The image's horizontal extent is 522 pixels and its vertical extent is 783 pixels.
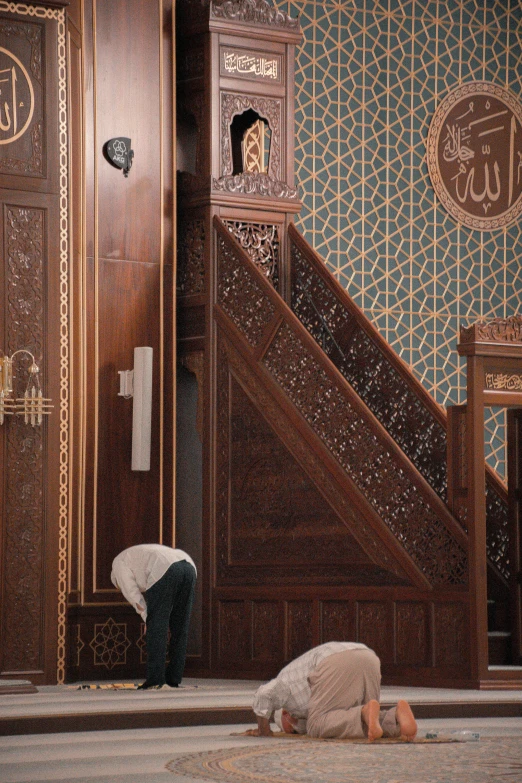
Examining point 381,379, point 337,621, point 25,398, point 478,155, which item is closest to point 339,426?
point 381,379

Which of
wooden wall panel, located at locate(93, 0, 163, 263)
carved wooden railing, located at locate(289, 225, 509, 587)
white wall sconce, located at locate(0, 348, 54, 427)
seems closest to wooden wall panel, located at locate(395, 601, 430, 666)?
carved wooden railing, located at locate(289, 225, 509, 587)

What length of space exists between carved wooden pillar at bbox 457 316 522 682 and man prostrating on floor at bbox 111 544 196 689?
1.32 metres

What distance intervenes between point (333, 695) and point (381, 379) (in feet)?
9.83

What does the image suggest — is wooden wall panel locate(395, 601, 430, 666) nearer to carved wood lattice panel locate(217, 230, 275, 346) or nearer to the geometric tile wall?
carved wood lattice panel locate(217, 230, 275, 346)

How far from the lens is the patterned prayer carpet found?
4.05m

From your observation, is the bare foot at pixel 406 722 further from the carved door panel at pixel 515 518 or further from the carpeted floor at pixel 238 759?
the carved door panel at pixel 515 518

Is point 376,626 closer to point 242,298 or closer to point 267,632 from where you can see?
point 267,632

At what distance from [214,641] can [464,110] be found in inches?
163

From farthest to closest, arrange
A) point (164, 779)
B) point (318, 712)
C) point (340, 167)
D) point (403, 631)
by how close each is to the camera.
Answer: point (340, 167) < point (403, 631) < point (318, 712) < point (164, 779)

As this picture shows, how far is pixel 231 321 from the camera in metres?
7.81

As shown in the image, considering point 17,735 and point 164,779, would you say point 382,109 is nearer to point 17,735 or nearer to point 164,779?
point 17,735

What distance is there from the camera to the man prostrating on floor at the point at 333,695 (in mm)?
4961

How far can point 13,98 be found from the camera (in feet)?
24.0

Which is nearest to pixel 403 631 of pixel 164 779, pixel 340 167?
pixel 164 779
